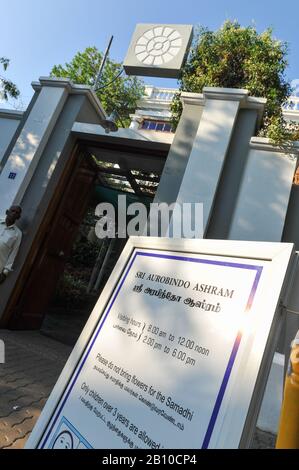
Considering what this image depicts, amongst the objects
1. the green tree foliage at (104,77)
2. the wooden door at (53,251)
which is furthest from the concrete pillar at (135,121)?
the wooden door at (53,251)

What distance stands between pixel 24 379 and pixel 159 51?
6597 mm

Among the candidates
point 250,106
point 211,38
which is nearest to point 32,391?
point 250,106

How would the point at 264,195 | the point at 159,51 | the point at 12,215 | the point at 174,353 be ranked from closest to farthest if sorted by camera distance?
the point at 174,353 → the point at 264,195 → the point at 12,215 → the point at 159,51

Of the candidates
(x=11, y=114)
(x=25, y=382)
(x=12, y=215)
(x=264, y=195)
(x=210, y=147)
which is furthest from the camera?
(x=11, y=114)

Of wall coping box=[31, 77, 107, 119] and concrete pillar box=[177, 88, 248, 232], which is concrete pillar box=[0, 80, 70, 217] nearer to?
wall coping box=[31, 77, 107, 119]

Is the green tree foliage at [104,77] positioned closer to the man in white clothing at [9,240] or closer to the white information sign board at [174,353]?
the man in white clothing at [9,240]

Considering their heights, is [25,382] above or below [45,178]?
below

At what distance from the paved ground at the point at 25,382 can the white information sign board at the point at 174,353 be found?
54.1 inches

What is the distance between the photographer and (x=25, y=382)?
140 inches

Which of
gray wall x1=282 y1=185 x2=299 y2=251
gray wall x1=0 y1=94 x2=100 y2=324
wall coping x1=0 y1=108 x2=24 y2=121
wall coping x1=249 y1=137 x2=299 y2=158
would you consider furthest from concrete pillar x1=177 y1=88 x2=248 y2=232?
wall coping x1=0 y1=108 x2=24 y2=121

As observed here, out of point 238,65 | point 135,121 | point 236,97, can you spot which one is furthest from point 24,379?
point 135,121

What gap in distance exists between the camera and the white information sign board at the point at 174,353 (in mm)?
1067

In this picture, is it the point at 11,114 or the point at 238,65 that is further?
the point at 238,65

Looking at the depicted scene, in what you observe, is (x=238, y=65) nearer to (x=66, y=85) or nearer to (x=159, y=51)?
(x=159, y=51)
